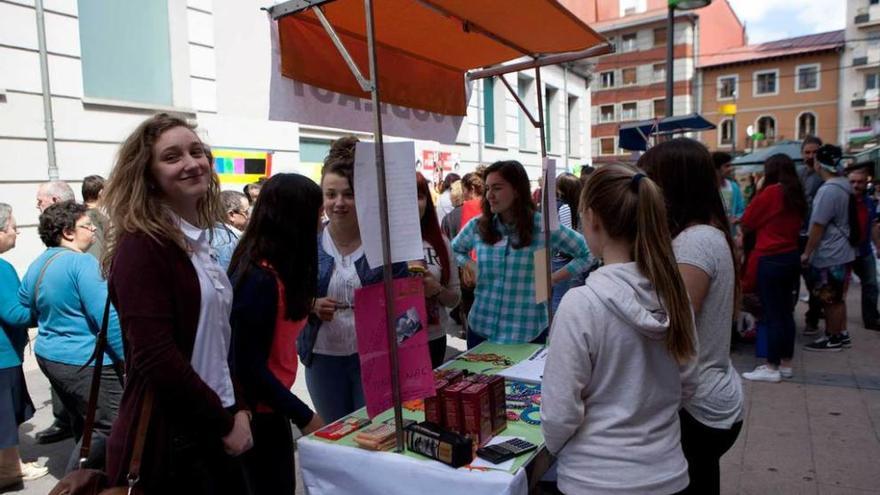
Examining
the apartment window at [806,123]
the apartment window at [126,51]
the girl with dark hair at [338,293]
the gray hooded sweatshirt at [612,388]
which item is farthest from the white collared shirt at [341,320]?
the apartment window at [806,123]

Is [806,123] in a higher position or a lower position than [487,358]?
higher

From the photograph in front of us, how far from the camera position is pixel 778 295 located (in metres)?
4.76

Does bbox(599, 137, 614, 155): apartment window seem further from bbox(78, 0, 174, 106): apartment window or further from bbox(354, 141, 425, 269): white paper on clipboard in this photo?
bbox(354, 141, 425, 269): white paper on clipboard

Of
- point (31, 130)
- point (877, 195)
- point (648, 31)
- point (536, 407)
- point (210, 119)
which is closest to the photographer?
point (536, 407)

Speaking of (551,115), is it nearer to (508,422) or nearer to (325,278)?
(325,278)

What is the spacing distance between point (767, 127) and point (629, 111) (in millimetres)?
10391

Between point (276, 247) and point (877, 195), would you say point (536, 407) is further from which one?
point (877, 195)

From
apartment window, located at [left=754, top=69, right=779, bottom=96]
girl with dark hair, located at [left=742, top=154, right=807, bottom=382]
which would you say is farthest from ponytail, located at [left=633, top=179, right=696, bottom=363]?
apartment window, located at [left=754, top=69, right=779, bottom=96]

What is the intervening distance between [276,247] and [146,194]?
1.51ft

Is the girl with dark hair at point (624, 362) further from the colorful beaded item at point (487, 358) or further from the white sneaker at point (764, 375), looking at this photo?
the white sneaker at point (764, 375)

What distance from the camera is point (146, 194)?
1588 millimetres

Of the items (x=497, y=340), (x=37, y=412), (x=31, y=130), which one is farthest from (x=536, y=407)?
(x=31, y=130)

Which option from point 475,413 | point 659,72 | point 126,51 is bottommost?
point 475,413

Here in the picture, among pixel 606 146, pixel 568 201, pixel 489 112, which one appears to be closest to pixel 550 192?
pixel 568 201
